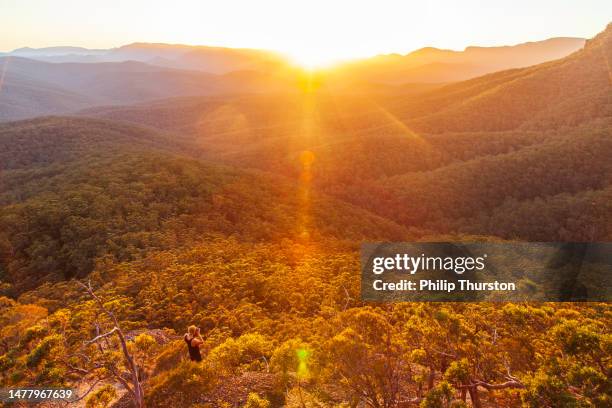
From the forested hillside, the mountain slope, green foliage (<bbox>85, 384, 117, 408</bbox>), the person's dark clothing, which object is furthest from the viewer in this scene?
the mountain slope

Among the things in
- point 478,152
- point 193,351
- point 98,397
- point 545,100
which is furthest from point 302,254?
point 545,100

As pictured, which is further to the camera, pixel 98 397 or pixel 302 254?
pixel 302 254

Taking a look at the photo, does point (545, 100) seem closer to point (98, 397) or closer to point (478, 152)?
point (478, 152)

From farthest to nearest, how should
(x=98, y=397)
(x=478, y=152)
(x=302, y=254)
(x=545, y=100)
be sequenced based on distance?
(x=545, y=100) → (x=478, y=152) → (x=302, y=254) → (x=98, y=397)

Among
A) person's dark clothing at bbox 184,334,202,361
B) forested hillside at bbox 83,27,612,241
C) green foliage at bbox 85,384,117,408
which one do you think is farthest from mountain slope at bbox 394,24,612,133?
green foliage at bbox 85,384,117,408

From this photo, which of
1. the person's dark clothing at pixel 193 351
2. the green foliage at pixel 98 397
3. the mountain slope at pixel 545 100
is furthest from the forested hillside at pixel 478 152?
the green foliage at pixel 98 397

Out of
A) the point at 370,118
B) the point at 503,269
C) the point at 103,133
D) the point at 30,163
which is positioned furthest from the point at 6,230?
the point at 370,118

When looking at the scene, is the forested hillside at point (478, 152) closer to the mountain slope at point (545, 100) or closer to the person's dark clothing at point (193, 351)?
the mountain slope at point (545, 100)

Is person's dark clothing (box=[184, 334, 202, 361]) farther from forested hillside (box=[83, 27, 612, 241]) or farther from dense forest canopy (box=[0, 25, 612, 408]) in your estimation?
forested hillside (box=[83, 27, 612, 241])
